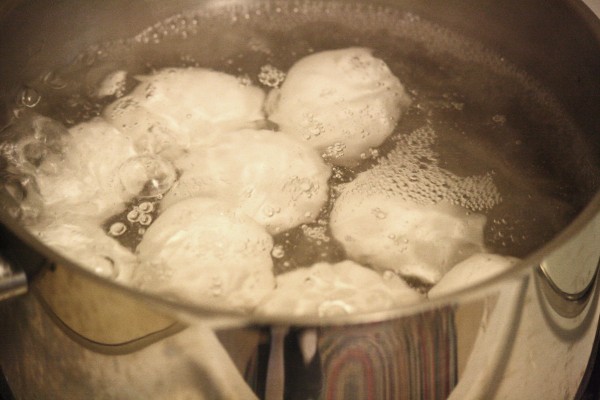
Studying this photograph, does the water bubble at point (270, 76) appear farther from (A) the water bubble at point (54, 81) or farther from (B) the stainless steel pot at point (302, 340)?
(B) the stainless steel pot at point (302, 340)

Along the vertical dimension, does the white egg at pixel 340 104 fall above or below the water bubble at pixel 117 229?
above

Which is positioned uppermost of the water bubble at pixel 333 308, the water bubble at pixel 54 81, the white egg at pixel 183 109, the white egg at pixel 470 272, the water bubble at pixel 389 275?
the white egg at pixel 470 272

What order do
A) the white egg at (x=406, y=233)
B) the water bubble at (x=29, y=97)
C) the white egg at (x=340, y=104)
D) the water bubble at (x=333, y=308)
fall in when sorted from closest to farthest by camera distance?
the water bubble at (x=333, y=308)
the white egg at (x=406, y=233)
the white egg at (x=340, y=104)
the water bubble at (x=29, y=97)

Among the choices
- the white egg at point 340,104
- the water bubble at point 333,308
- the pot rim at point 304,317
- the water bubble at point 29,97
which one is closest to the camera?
the pot rim at point 304,317

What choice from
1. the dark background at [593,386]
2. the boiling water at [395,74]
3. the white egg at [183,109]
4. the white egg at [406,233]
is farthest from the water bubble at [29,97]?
the dark background at [593,386]

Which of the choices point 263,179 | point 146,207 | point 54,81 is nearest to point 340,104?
point 263,179

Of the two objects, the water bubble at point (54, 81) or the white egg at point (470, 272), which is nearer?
the white egg at point (470, 272)

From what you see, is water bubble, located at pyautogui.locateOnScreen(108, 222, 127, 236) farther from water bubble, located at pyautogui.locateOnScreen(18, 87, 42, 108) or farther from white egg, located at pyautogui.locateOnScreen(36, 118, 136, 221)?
water bubble, located at pyautogui.locateOnScreen(18, 87, 42, 108)
